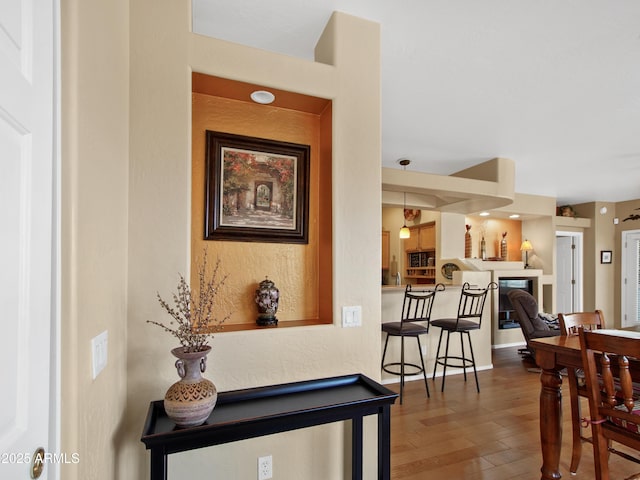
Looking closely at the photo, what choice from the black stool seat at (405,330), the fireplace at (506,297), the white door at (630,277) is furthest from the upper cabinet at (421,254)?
the white door at (630,277)

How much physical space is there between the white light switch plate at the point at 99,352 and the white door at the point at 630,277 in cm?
877

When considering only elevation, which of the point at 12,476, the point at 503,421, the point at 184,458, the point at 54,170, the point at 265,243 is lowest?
the point at 503,421

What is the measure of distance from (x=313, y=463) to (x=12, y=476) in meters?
1.48

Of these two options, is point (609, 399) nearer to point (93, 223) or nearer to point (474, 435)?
point (474, 435)

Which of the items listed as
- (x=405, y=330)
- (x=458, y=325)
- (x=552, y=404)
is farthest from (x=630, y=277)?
(x=552, y=404)

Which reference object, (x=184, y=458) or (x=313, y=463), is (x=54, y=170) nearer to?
(x=184, y=458)

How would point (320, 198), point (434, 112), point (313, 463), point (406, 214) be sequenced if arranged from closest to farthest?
point (313, 463), point (320, 198), point (434, 112), point (406, 214)

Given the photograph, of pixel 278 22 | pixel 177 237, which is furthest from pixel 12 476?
pixel 278 22

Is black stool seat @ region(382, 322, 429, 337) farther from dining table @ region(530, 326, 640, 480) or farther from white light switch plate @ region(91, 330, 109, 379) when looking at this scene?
white light switch plate @ region(91, 330, 109, 379)

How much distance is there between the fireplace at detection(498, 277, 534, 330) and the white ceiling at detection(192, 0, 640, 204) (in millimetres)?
2656

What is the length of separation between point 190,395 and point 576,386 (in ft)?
8.12

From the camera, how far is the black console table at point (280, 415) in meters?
1.27

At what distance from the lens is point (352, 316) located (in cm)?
191

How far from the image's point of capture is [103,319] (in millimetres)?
1175
